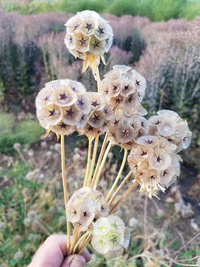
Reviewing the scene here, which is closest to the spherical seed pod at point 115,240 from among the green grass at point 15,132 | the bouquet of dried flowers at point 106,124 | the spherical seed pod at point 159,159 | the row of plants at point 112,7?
the bouquet of dried flowers at point 106,124

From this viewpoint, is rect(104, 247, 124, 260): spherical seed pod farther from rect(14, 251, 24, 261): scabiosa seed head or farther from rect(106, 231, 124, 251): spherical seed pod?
rect(14, 251, 24, 261): scabiosa seed head

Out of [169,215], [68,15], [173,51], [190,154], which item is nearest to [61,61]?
[68,15]

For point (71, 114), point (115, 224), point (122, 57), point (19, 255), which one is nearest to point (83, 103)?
point (71, 114)

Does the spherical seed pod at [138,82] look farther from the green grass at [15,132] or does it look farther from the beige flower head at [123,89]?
the green grass at [15,132]

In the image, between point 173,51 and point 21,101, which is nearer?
point 173,51

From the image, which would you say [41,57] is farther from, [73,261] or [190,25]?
[73,261]

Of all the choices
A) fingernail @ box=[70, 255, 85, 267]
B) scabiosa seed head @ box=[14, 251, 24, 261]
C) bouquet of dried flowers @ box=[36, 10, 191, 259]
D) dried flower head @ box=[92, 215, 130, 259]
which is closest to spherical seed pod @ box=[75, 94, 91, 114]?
bouquet of dried flowers @ box=[36, 10, 191, 259]
